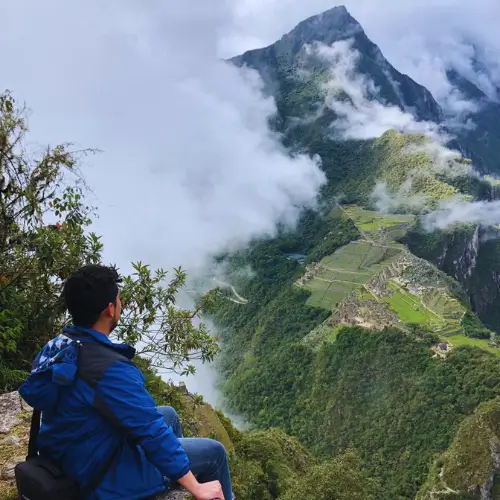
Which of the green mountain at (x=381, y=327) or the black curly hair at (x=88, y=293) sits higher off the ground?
the green mountain at (x=381, y=327)

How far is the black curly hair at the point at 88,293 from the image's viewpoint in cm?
220

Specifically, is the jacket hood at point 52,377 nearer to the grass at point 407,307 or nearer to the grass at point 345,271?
the grass at point 407,307

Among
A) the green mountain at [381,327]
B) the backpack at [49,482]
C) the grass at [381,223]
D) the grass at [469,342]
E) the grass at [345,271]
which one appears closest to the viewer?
the backpack at [49,482]

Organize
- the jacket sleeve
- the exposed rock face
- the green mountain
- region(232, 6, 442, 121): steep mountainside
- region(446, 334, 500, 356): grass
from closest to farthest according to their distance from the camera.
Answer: the jacket sleeve, the exposed rock face, the green mountain, region(446, 334, 500, 356): grass, region(232, 6, 442, 121): steep mountainside

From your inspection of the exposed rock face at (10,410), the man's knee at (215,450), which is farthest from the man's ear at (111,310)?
the exposed rock face at (10,410)

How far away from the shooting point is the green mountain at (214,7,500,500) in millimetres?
31078

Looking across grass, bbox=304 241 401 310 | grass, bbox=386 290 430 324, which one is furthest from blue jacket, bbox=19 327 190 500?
grass, bbox=304 241 401 310

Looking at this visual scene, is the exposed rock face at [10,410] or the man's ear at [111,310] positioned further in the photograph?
the exposed rock face at [10,410]

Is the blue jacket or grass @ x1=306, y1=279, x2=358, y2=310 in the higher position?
grass @ x1=306, y1=279, x2=358, y2=310

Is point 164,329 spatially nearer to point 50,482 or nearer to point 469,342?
point 50,482

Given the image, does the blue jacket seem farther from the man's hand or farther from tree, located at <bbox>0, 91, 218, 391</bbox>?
tree, located at <bbox>0, 91, 218, 391</bbox>

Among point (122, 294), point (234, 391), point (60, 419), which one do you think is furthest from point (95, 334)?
point (234, 391)

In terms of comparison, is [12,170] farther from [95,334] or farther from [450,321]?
[450,321]

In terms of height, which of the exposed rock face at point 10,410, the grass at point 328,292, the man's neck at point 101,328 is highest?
the grass at point 328,292
